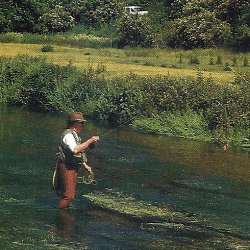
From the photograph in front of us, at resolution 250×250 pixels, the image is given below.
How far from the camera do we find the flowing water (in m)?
12.6

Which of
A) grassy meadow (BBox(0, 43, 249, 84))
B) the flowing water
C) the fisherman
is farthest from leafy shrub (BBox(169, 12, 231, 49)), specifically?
the fisherman

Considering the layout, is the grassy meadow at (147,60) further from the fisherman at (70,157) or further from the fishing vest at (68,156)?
the fishing vest at (68,156)

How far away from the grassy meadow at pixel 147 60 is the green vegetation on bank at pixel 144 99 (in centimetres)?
485

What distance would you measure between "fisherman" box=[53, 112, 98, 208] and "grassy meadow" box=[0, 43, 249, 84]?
21590mm

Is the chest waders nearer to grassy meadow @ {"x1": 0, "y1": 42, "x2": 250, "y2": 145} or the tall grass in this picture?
grassy meadow @ {"x1": 0, "y1": 42, "x2": 250, "y2": 145}

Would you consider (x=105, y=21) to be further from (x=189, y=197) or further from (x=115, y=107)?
(x=189, y=197)

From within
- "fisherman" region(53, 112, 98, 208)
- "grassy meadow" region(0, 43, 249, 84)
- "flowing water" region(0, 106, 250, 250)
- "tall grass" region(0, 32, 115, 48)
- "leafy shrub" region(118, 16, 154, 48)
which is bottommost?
"flowing water" region(0, 106, 250, 250)

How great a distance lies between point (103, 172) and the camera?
18562mm

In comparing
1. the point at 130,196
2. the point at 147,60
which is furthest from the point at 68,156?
the point at 147,60

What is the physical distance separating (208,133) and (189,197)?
26.7 ft

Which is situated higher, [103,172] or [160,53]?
[160,53]

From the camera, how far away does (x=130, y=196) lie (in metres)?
16.0

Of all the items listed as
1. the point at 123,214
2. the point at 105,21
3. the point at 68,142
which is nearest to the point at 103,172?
the point at 123,214

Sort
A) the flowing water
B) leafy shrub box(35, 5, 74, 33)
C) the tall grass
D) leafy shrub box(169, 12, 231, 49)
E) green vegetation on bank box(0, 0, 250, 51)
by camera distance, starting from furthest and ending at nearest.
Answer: leafy shrub box(35, 5, 74, 33) < the tall grass < green vegetation on bank box(0, 0, 250, 51) < leafy shrub box(169, 12, 231, 49) < the flowing water
